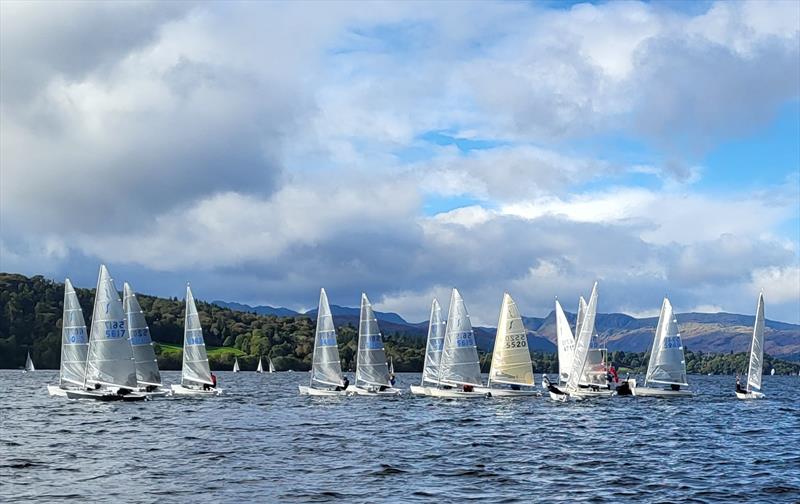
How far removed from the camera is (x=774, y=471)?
4366 centimetres

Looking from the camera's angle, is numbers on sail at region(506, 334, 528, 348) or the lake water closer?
the lake water

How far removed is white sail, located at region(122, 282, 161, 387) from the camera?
303ft

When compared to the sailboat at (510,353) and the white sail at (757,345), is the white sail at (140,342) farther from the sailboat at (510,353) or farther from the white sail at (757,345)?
the white sail at (757,345)

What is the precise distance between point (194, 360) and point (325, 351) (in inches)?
615

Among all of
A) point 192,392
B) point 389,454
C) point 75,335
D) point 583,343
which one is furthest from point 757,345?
point 75,335

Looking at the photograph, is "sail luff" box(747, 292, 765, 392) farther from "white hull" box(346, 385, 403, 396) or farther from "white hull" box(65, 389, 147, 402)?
"white hull" box(65, 389, 147, 402)

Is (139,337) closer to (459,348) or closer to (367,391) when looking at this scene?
(367,391)

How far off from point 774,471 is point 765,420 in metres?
38.2

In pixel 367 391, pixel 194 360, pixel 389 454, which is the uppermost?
pixel 194 360

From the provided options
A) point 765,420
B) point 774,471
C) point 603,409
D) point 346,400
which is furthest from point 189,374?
point 774,471

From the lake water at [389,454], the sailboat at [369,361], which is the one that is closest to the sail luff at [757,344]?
the lake water at [389,454]

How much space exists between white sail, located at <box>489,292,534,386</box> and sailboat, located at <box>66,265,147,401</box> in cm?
3818

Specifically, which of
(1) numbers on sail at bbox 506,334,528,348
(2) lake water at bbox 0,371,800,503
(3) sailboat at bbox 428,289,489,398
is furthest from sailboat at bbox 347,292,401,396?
(2) lake water at bbox 0,371,800,503

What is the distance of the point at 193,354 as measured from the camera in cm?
10331
